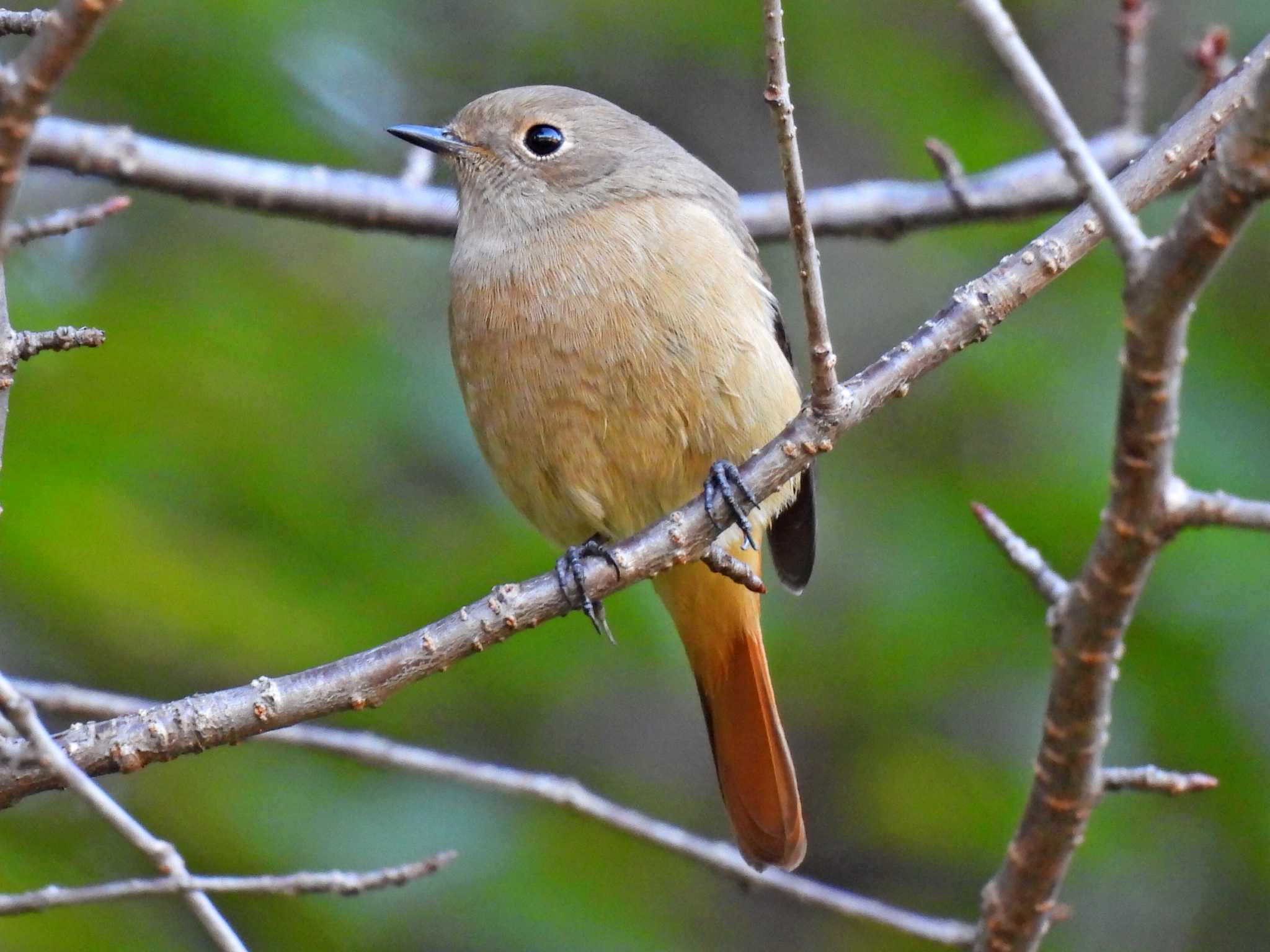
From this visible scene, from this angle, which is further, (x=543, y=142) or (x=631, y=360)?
(x=543, y=142)

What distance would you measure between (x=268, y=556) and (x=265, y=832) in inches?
29.7

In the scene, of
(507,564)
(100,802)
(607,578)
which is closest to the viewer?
(100,802)

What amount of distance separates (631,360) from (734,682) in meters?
1.14

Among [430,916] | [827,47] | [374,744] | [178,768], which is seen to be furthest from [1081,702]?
[827,47]

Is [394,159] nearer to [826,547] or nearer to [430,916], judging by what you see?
[826,547]

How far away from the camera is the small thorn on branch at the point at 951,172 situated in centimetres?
450

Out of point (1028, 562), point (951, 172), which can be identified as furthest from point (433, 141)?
point (1028, 562)

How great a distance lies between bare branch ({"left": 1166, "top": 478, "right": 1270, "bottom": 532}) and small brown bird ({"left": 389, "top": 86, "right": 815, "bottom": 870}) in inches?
50.8

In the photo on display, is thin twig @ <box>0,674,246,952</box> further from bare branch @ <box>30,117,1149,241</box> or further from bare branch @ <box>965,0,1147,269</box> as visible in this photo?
bare branch @ <box>30,117,1149,241</box>

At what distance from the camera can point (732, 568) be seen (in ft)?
10.8

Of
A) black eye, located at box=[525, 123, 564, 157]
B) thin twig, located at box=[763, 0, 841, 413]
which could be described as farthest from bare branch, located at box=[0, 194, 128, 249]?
black eye, located at box=[525, 123, 564, 157]

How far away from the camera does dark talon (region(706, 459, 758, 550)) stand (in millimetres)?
3295

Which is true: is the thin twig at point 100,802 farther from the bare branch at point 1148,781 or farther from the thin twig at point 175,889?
the bare branch at point 1148,781

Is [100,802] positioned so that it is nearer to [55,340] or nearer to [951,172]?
[55,340]
